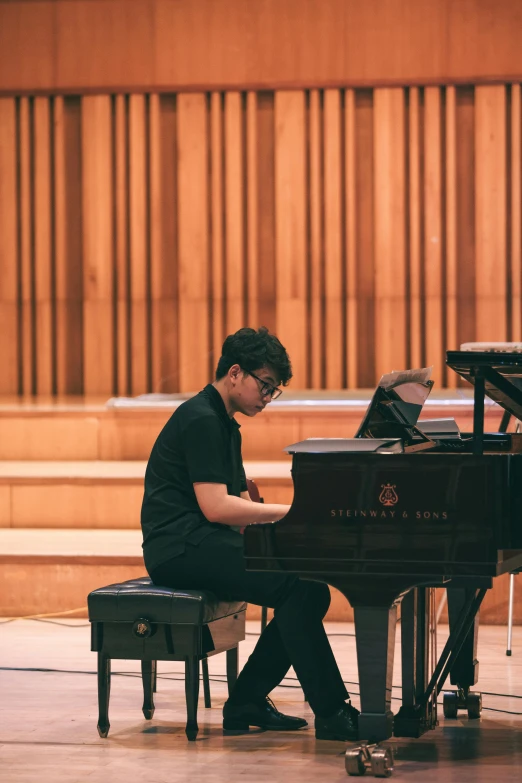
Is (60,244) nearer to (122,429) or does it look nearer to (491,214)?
(122,429)

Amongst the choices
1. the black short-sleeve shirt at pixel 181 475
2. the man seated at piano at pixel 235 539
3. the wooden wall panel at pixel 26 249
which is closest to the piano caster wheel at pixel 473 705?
the man seated at piano at pixel 235 539

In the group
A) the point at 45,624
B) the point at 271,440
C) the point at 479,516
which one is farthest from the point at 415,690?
the point at 271,440

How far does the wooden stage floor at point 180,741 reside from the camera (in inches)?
113

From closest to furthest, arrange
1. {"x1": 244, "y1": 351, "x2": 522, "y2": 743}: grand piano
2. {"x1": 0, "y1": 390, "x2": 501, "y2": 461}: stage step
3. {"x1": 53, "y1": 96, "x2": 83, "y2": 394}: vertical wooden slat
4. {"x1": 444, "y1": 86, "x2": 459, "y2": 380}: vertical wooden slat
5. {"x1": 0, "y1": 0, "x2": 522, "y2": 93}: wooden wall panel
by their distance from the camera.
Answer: {"x1": 244, "y1": 351, "x2": 522, "y2": 743}: grand piano < {"x1": 0, "y1": 390, "x2": 501, "y2": 461}: stage step < {"x1": 0, "y1": 0, "x2": 522, "y2": 93}: wooden wall panel < {"x1": 444, "y1": 86, "x2": 459, "y2": 380}: vertical wooden slat < {"x1": 53, "y1": 96, "x2": 83, "y2": 394}: vertical wooden slat

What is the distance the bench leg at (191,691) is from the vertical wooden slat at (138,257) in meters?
5.29

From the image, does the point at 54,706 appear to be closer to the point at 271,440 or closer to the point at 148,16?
the point at 271,440

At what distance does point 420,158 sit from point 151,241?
1884 millimetres

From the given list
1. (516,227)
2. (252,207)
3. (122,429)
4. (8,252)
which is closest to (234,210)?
(252,207)

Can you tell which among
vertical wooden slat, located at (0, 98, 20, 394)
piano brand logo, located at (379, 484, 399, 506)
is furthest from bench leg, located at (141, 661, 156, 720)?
vertical wooden slat, located at (0, 98, 20, 394)

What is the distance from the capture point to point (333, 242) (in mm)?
8195

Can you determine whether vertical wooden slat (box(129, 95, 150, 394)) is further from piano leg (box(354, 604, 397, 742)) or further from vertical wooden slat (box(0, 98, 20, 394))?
piano leg (box(354, 604, 397, 742))

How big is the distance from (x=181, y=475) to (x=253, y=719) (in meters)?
0.68

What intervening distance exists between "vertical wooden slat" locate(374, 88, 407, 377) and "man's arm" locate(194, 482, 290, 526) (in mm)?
5114

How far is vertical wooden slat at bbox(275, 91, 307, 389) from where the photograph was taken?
8211 mm
